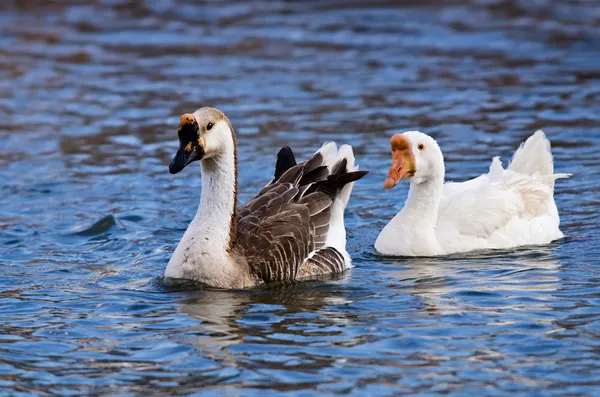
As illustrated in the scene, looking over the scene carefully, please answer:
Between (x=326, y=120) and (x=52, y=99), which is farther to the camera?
(x=52, y=99)

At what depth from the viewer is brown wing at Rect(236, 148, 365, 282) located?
976 centimetres

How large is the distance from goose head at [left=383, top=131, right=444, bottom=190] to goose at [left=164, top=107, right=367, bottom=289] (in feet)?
1.37

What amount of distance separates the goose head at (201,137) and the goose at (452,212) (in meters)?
1.82

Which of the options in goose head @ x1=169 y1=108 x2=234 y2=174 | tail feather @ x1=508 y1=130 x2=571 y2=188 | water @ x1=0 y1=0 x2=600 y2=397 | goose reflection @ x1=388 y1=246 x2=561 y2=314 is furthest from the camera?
tail feather @ x1=508 y1=130 x2=571 y2=188

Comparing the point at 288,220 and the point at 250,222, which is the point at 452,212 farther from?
the point at 250,222

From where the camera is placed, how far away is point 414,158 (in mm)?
10547

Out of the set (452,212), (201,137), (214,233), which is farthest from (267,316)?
(452,212)

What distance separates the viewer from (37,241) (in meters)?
11.7

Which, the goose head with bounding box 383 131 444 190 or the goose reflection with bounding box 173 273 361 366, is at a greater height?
the goose head with bounding box 383 131 444 190

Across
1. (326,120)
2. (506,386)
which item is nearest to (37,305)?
(506,386)

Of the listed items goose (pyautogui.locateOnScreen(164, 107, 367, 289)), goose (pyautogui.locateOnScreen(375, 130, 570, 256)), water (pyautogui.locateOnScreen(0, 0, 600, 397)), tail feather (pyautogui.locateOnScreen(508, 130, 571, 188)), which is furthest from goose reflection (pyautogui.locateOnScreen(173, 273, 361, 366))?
tail feather (pyautogui.locateOnScreen(508, 130, 571, 188))

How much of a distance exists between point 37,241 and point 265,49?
12.3 metres

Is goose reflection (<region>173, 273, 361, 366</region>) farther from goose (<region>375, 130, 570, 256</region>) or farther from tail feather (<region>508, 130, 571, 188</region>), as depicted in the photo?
tail feather (<region>508, 130, 571, 188</region>)

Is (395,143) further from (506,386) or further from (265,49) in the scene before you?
(265,49)
